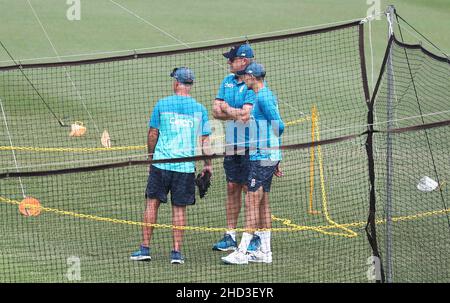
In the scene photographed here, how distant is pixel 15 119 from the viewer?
19.2m

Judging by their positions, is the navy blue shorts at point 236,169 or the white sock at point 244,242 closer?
the white sock at point 244,242

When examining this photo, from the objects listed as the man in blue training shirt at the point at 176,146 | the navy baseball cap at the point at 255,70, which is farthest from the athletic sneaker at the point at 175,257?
the navy baseball cap at the point at 255,70

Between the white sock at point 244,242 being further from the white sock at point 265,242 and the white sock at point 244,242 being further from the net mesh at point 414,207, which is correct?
the net mesh at point 414,207

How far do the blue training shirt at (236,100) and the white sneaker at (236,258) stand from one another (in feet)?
Answer: 4.17

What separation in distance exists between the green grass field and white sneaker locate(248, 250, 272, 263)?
10cm

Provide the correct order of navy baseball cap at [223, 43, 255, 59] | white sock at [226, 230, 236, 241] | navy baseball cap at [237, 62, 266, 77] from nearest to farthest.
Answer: navy baseball cap at [237, 62, 266, 77], white sock at [226, 230, 236, 241], navy baseball cap at [223, 43, 255, 59]

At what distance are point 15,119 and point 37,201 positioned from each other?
579 centimetres

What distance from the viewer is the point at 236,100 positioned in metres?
13.0

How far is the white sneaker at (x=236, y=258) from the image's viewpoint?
39.9 feet

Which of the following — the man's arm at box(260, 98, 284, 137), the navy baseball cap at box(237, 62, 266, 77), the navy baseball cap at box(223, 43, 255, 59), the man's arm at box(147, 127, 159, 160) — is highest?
the navy baseball cap at box(223, 43, 255, 59)

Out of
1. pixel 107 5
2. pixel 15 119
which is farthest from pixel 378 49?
pixel 15 119

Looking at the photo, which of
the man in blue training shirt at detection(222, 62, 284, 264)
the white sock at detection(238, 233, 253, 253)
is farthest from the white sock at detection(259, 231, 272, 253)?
the white sock at detection(238, 233, 253, 253)

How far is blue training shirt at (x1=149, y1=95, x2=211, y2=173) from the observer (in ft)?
40.4

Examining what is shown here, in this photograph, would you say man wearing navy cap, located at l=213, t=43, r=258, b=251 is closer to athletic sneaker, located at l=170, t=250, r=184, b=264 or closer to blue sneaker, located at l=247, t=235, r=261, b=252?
blue sneaker, located at l=247, t=235, r=261, b=252
